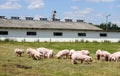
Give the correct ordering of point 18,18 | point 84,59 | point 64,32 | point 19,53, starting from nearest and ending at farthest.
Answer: point 84,59 → point 19,53 → point 64,32 → point 18,18

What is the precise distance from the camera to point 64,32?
181 feet

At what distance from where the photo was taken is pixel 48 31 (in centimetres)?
5381

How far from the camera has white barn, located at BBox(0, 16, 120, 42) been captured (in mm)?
51500

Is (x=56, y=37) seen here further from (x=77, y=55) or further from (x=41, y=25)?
(x=77, y=55)

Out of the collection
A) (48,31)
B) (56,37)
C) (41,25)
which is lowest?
(56,37)

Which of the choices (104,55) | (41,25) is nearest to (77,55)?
(104,55)

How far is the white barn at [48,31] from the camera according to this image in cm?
5150

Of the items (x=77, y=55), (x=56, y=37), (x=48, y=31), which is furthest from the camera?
(x=56, y=37)

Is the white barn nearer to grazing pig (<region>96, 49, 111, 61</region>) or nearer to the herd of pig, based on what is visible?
the herd of pig

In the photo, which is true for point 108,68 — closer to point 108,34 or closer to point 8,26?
point 8,26

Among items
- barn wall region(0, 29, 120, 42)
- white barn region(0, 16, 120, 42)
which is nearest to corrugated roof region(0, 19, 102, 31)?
white barn region(0, 16, 120, 42)

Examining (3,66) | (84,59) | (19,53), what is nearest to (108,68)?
(84,59)

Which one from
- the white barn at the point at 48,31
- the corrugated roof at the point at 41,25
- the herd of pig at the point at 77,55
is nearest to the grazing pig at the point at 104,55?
the herd of pig at the point at 77,55

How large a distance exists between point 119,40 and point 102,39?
3.41 m
